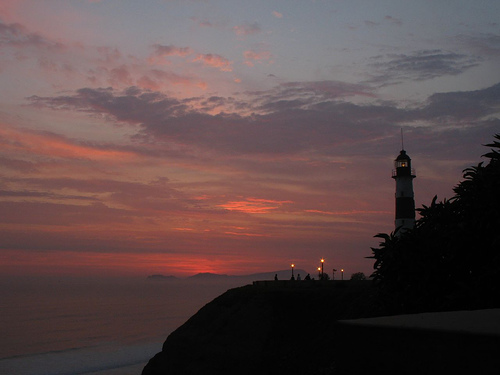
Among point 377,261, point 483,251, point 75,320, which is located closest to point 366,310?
point 377,261

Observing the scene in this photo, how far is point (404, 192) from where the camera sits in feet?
181

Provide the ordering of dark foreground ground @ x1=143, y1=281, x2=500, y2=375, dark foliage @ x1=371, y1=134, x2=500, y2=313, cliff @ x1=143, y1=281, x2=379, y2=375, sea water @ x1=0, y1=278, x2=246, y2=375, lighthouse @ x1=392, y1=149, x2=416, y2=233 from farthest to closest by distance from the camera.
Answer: sea water @ x1=0, y1=278, x2=246, y2=375, lighthouse @ x1=392, y1=149, x2=416, y2=233, cliff @ x1=143, y1=281, x2=379, y2=375, dark foreground ground @ x1=143, y1=281, x2=500, y2=375, dark foliage @ x1=371, y1=134, x2=500, y2=313

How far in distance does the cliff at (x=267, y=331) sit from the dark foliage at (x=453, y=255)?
67.9ft

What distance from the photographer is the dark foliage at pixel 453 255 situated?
21.5 meters

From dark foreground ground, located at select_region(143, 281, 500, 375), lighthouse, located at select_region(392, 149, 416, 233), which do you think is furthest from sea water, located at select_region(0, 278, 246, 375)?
lighthouse, located at select_region(392, 149, 416, 233)

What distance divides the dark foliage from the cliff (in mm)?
A: 20686

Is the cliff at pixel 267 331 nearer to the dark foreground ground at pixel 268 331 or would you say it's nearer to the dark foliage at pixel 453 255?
the dark foreground ground at pixel 268 331

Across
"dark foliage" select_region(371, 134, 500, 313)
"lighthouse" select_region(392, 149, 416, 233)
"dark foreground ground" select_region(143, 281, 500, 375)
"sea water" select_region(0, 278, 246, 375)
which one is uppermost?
"lighthouse" select_region(392, 149, 416, 233)

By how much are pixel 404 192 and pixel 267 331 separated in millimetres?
20966

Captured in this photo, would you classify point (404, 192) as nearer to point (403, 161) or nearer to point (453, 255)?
point (403, 161)

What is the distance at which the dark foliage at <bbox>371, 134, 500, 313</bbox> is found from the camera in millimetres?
21469

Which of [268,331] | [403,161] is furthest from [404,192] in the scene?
[268,331]

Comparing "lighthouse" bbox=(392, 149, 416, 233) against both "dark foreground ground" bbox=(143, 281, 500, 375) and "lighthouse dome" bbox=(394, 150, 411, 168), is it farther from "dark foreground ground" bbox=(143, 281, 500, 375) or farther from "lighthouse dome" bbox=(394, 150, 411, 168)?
"dark foreground ground" bbox=(143, 281, 500, 375)

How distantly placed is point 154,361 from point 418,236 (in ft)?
128
